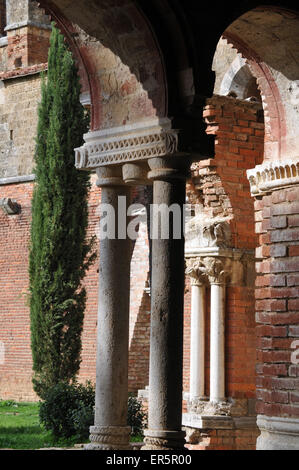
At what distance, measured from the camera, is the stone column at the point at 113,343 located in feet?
18.5

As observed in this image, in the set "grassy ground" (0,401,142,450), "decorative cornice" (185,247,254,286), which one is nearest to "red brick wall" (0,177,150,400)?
"grassy ground" (0,401,142,450)

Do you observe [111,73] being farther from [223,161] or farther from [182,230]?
[223,161]

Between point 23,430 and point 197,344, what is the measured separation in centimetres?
477

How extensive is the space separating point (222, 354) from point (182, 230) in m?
3.32

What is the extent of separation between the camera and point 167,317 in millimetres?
5402

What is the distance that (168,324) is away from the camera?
17.7 feet

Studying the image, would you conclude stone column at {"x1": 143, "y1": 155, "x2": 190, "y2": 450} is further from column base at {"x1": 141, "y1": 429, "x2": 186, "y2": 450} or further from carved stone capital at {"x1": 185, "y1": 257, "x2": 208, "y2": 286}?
carved stone capital at {"x1": 185, "y1": 257, "x2": 208, "y2": 286}

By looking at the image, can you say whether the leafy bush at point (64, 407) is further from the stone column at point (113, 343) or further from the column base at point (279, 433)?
the stone column at point (113, 343)

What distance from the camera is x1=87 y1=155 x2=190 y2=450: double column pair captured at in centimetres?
535

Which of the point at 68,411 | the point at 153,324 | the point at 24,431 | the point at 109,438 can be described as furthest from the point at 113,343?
the point at 24,431

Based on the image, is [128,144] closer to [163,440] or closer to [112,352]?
[112,352]

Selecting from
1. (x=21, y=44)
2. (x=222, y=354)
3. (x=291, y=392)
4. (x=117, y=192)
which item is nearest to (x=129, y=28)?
(x=117, y=192)

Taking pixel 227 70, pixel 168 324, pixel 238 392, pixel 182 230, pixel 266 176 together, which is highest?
pixel 227 70

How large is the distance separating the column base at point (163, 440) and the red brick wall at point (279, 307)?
121cm
